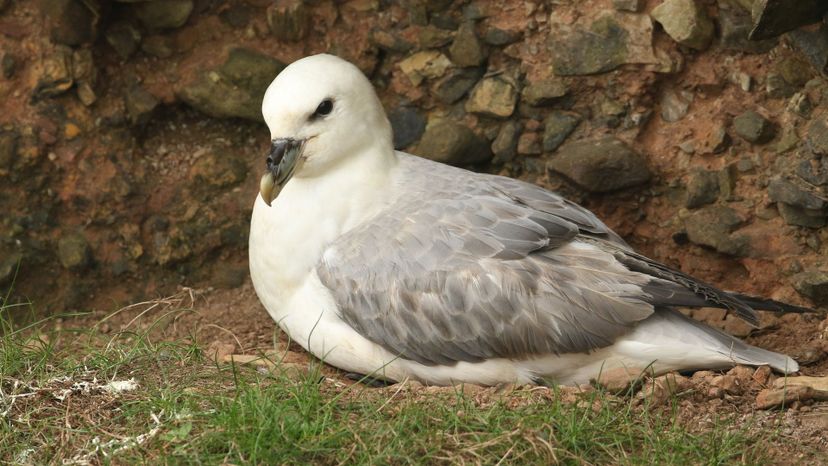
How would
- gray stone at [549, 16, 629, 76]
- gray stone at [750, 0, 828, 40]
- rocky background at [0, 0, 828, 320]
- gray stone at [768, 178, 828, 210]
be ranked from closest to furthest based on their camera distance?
gray stone at [750, 0, 828, 40]
gray stone at [768, 178, 828, 210]
rocky background at [0, 0, 828, 320]
gray stone at [549, 16, 629, 76]

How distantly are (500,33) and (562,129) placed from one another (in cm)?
53

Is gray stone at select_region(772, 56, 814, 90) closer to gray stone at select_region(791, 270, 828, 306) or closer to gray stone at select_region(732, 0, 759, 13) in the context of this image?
gray stone at select_region(732, 0, 759, 13)

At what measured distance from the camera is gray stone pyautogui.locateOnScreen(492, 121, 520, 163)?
204 inches

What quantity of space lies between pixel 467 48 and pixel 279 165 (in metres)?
1.52

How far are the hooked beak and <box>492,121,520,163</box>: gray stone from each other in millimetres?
1442

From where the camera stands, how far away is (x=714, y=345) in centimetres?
384

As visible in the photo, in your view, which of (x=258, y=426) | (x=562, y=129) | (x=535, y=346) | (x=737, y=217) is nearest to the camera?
(x=258, y=426)

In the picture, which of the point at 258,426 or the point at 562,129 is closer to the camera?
the point at 258,426

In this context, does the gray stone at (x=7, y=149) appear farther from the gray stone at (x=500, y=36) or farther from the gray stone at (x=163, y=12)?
the gray stone at (x=500, y=36)

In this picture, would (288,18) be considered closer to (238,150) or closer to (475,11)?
(238,150)

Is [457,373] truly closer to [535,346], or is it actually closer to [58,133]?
[535,346]

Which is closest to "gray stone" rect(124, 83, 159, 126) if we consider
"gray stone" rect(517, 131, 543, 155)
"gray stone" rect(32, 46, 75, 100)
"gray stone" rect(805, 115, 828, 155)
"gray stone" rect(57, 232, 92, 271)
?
"gray stone" rect(32, 46, 75, 100)

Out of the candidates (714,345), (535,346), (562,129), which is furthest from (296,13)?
(714,345)

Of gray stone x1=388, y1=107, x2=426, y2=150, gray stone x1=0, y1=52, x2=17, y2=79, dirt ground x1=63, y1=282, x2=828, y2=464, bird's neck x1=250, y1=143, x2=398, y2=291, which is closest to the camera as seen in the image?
dirt ground x1=63, y1=282, x2=828, y2=464
